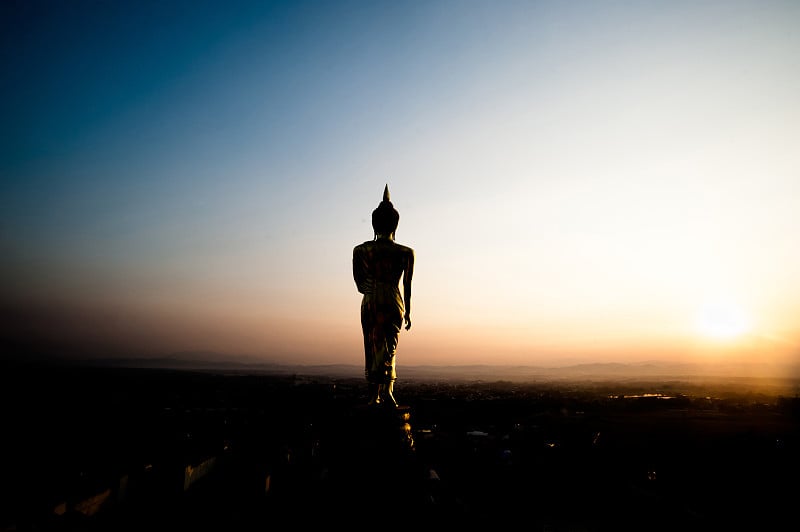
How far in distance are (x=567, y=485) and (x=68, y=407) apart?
48317mm

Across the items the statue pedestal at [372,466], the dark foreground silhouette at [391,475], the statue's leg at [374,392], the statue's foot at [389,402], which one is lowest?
the dark foreground silhouette at [391,475]

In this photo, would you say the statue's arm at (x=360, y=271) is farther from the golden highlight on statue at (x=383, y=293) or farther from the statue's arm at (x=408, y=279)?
the statue's arm at (x=408, y=279)

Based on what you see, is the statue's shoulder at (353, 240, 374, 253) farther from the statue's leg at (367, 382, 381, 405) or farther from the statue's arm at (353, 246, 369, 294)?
the statue's leg at (367, 382, 381, 405)

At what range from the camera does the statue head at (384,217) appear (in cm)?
537

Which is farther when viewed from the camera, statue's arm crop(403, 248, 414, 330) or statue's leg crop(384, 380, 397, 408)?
statue's arm crop(403, 248, 414, 330)

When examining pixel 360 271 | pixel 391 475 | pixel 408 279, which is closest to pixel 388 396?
pixel 391 475

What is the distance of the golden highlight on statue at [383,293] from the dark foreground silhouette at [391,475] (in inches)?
17.6

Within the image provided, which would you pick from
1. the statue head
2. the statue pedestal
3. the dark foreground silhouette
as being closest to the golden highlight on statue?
the statue head

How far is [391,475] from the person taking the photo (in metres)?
3.78

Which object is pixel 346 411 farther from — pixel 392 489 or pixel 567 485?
pixel 567 485

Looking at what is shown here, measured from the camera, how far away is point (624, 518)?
7.09 m

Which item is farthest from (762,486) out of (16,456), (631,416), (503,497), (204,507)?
(16,456)

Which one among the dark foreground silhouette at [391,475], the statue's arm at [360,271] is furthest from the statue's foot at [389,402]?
the statue's arm at [360,271]

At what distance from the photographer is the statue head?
5371 millimetres
